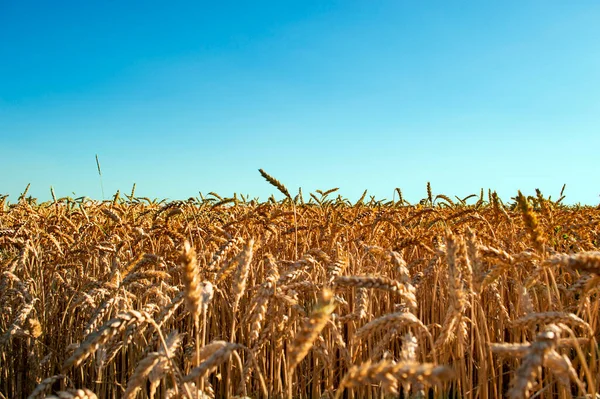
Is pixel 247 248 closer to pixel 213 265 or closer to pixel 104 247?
pixel 213 265

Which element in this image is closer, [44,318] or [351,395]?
[351,395]

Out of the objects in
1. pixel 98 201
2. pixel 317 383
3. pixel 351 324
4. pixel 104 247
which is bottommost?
pixel 317 383

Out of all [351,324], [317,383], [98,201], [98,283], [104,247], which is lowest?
[317,383]

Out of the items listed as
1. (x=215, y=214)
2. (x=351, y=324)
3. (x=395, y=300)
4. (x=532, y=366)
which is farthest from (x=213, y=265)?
(x=215, y=214)

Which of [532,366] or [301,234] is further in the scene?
[301,234]

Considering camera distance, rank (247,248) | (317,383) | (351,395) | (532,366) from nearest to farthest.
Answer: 1. (532,366)
2. (247,248)
3. (351,395)
4. (317,383)

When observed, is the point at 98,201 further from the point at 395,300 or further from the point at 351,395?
the point at 351,395

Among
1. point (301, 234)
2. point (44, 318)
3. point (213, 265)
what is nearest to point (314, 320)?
point (213, 265)

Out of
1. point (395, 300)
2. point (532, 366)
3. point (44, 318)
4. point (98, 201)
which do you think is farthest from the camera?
point (98, 201)

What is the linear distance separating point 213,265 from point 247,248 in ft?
2.59

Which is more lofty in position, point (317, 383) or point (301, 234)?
point (301, 234)

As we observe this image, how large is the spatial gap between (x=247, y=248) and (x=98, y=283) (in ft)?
4.76

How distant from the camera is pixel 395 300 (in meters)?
3.94

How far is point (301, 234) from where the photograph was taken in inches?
172
